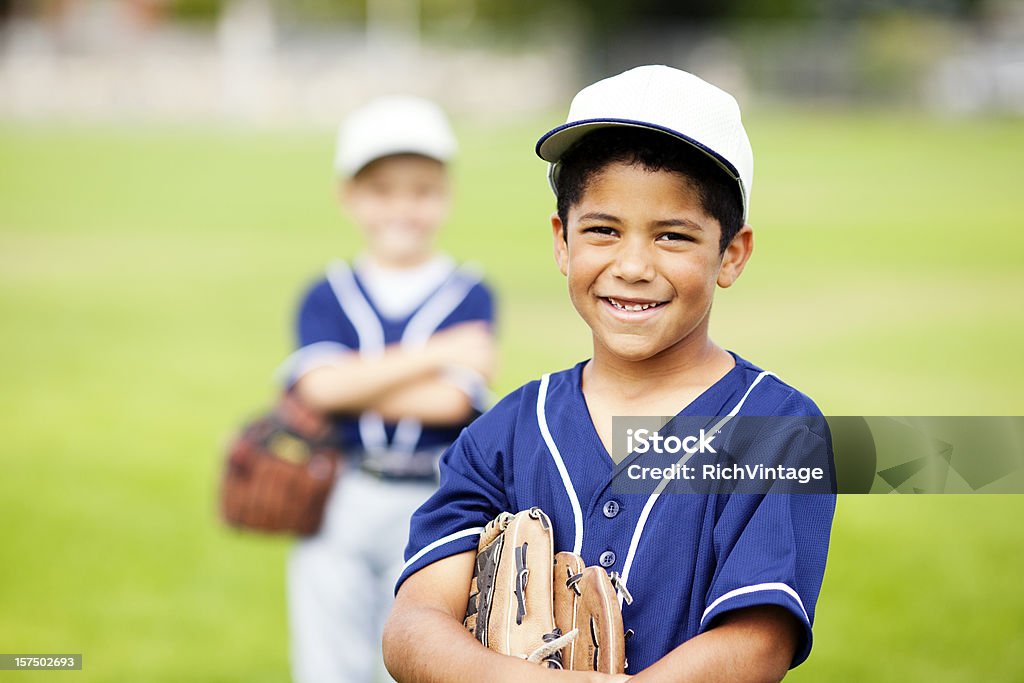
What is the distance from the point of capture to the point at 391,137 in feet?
12.5

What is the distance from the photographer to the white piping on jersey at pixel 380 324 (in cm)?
A: 375

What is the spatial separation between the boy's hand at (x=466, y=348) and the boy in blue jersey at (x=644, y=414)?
147 centimetres

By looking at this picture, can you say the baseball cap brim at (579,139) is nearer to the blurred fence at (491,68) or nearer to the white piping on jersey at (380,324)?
the white piping on jersey at (380,324)

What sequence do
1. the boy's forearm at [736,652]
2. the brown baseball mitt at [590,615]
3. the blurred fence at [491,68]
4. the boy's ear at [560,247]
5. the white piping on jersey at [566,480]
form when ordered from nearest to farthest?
the boy's forearm at [736,652] → the brown baseball mitt at [590,615] → the white piping on jersey at [566,480] → the boy's ear at [560,247] → the blurred fence at [491,68]

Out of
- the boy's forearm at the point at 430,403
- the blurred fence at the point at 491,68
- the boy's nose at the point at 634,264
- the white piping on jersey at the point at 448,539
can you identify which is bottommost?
the white piping on jersey at the point at 448,539

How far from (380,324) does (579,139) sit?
1.79 metres

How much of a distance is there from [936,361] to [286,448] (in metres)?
8.20

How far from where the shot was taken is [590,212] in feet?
6.94

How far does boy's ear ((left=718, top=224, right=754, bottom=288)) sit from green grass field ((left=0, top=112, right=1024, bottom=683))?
2.96 metres

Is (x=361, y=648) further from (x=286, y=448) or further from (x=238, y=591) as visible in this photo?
(x=238, y=591)

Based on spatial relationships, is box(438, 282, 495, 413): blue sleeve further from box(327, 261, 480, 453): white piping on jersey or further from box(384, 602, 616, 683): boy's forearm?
box(384, 602, 616, 683): boy's forearm

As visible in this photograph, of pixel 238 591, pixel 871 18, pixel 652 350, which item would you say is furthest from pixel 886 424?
pixel 871 18


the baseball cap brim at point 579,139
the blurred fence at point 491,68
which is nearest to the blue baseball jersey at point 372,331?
the baseball cap brim at point 579,139

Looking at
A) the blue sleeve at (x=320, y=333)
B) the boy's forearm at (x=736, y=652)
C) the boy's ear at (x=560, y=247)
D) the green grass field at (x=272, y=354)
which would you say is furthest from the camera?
the green grass field at (x=272, y=354)
